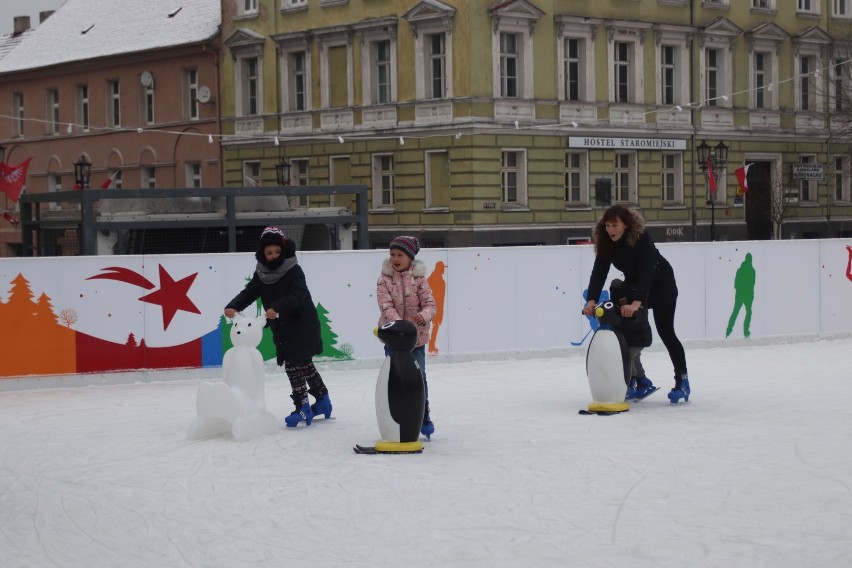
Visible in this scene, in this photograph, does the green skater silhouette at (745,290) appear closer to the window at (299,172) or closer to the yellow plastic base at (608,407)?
the yellow plastic base at (608,407)

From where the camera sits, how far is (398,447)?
10320 mm

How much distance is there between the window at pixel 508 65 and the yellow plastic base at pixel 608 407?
2681 cm

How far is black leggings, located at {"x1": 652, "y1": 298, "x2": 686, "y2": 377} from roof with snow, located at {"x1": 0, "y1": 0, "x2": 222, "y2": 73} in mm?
34383

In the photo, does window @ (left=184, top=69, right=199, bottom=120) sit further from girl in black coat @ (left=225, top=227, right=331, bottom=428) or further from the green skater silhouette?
girl in black coat @ (left=225, top=227, right=331, bottom=428)

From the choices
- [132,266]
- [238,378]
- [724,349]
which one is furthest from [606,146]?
[238,378]

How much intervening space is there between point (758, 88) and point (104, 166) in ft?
69.8

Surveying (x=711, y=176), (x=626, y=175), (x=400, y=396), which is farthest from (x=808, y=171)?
(x=400, y=396)

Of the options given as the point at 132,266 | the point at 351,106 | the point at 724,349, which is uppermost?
the point at 351,106

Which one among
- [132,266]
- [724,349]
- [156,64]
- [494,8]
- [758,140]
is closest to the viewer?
[132,266]

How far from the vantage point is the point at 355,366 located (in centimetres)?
1692

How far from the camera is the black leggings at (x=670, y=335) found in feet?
42.3

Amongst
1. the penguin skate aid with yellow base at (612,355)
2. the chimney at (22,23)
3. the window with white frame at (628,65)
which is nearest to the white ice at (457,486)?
the penguin skate aid with yellow base at (612,355)

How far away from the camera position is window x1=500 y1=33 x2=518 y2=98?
38.5 m

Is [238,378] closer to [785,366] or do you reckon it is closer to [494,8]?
[785,366]
